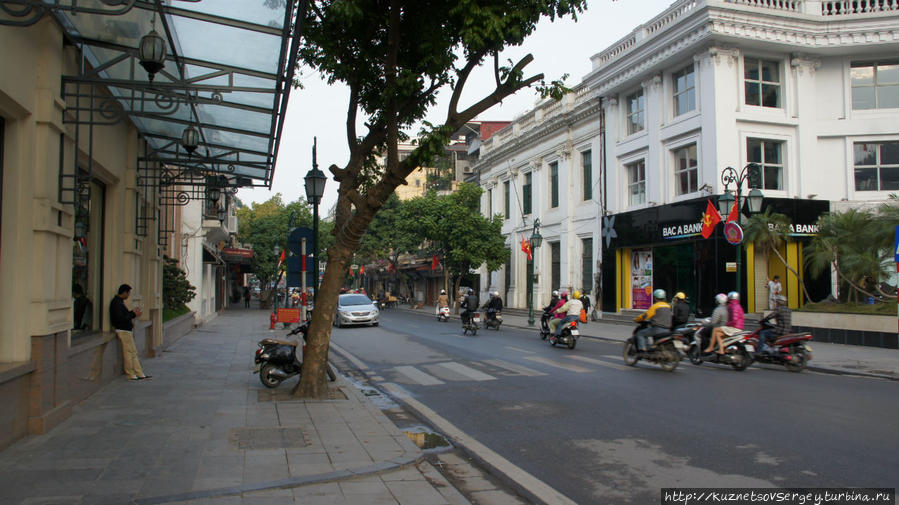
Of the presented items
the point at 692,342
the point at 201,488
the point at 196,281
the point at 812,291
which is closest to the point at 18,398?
the point at 201,488

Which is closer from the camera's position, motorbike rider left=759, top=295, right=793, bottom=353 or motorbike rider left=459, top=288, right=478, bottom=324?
motorbike rider left=759, top=295, right=793, bottom=353

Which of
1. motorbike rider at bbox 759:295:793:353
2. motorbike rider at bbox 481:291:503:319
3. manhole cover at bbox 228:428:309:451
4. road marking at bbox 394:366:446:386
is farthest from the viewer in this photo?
motorbike rider at bbox 481:291:503:319

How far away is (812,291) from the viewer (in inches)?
952

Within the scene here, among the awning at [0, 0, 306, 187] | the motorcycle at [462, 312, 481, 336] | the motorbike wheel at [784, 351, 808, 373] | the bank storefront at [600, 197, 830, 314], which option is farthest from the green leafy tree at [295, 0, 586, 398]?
the bank storefront at [600, 197, 830, 314]

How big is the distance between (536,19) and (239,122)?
17.7 feet

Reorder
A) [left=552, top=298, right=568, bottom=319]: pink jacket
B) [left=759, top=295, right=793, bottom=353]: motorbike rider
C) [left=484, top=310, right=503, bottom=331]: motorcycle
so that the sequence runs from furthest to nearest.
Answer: [left=484, top=310, right=503, bottom=331]: motorcycle → [left=552, top=298, right=568, bottom=319]: pink jacket → [left=759, top=295, right=793, bottom=353]: motorbike rider

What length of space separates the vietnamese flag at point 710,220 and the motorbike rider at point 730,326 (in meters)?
9.74

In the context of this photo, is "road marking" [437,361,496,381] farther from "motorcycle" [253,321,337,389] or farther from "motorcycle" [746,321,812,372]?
"motorcycle" [746,321,812,372]

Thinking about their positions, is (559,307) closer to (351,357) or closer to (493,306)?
(351,357)

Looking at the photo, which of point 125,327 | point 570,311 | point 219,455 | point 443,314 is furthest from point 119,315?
point 443,314

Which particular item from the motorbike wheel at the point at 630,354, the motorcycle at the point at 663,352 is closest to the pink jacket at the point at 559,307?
the motorbike wheel at the point at 630,354

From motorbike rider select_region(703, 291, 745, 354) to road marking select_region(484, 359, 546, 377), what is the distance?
376 centimetres

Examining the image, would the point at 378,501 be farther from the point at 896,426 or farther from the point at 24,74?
the point at 896,426

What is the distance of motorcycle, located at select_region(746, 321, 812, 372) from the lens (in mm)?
13000
